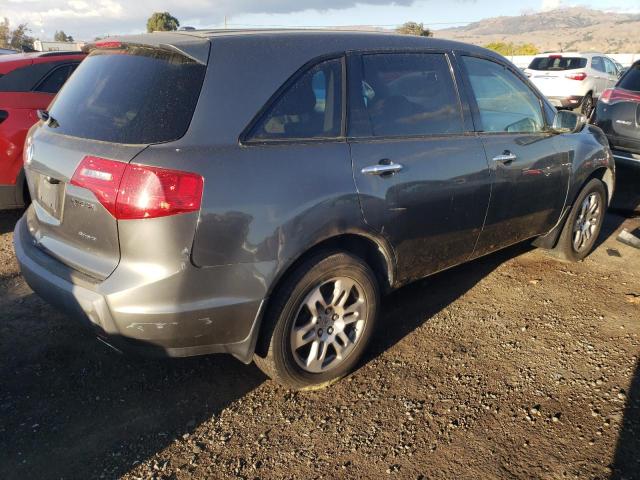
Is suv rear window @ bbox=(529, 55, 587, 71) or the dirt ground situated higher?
suv rear window @ bbox=(529, 55, 587, 71)

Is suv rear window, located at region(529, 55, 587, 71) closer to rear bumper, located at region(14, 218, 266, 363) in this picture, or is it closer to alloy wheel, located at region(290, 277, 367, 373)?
alloy wheel, located at region(290, 277, 367, 373)

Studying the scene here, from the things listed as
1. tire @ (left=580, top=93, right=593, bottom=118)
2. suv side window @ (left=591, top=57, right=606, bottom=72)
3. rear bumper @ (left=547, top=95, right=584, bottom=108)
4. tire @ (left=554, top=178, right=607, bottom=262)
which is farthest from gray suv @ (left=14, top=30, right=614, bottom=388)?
suv side window @ (left=591, top=57, right=606, bottom=72)

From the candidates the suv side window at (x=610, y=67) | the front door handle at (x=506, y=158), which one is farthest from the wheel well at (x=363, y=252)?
the suv side window at (x=610, y=67)

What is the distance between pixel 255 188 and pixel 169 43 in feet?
2.78

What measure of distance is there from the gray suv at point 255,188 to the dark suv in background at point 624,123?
392 cm

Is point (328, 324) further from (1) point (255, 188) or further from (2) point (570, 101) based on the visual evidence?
(2) point (570, 101)

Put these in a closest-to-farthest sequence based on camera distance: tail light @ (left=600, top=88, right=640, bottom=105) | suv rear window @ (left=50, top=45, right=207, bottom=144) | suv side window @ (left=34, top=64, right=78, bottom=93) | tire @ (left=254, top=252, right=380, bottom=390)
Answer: suv rear window @ (left=50, top=45, right=207, bottom=144) < tire @ (left=254, top=252, right=380, bottom=390) < suv side window @ (left=34, top=64, right=78, bottom=93) < tail light @ (left=600, top=88, right=640, bottom=105)

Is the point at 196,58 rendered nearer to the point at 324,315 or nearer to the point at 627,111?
the point at 324,315

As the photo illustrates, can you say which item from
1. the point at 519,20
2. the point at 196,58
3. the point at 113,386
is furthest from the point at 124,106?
the point at 519,20

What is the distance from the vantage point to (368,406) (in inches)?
116

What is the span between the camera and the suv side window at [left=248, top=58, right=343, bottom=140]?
104 inches

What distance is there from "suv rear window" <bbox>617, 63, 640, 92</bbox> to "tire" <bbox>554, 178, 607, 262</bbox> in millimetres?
2908

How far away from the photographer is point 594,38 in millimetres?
108750

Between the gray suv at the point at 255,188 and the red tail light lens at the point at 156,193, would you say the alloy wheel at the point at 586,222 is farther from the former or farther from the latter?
the red tail light lens at the point at 156,193
